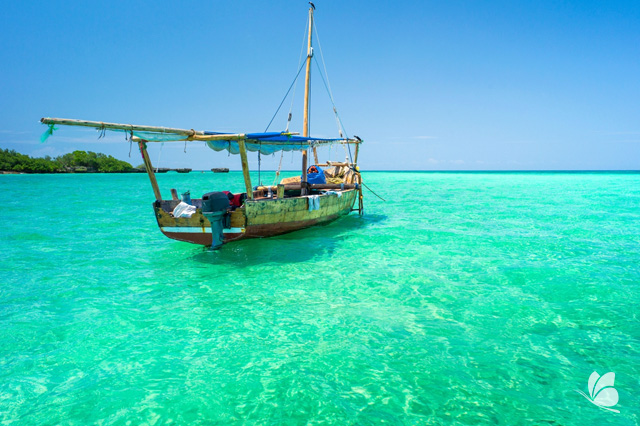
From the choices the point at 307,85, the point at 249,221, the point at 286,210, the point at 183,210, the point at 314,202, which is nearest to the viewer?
the point at 183,210

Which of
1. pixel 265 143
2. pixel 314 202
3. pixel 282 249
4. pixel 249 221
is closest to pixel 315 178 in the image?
pixel 314 202

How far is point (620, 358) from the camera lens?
4516 millimetres

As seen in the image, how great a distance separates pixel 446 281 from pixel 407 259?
1990 millimetres

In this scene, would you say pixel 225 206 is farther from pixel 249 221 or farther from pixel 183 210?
pixel 183 210

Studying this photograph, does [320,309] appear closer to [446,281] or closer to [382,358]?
[382,358]

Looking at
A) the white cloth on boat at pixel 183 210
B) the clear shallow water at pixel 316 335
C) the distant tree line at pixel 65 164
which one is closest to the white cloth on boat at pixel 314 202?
the clear shallow water at pixel 316 335

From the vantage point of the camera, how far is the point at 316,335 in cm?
514

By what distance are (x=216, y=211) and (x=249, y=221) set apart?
1110mm

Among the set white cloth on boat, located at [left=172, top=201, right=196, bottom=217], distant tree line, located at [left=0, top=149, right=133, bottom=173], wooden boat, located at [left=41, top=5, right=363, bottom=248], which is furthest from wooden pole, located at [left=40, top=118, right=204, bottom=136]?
distant tree line, located at [left=0, top=149, right=133, bottom=173]

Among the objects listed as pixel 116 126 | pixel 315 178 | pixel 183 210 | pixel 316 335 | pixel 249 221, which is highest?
pixel 116 126

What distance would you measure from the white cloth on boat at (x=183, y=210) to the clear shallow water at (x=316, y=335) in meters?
1.32

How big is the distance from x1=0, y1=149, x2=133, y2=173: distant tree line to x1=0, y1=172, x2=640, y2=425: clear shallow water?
128480 mm

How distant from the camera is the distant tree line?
342 ft

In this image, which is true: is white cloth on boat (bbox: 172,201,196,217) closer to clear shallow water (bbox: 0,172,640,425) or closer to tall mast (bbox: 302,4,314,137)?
clear shallow water (bbox: 0,172,640,425)
